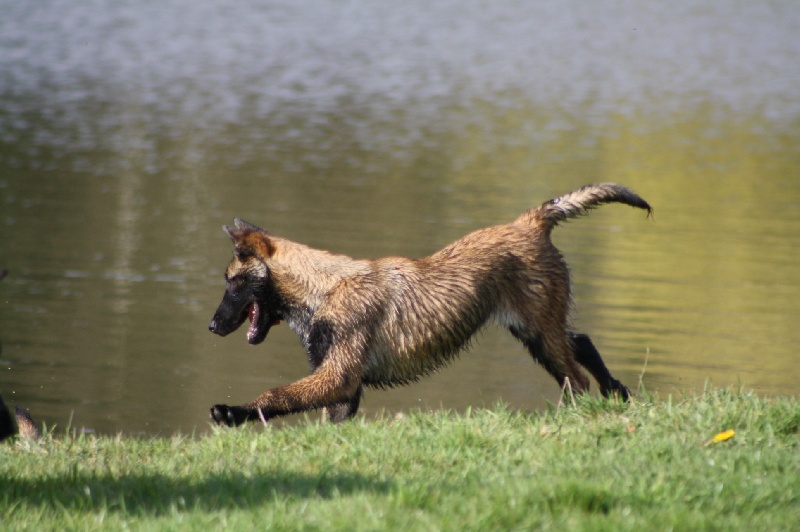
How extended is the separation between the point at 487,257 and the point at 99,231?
818 centimetres

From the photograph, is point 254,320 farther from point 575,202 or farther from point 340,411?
point 575,202

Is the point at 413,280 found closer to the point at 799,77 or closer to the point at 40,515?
the point at 40,515

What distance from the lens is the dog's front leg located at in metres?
7.01

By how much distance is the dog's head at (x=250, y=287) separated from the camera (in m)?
7.59

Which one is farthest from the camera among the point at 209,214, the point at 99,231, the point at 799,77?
the point at 799,77

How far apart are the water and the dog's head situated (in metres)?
1.53

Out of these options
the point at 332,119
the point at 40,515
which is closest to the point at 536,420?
the point at 40,515

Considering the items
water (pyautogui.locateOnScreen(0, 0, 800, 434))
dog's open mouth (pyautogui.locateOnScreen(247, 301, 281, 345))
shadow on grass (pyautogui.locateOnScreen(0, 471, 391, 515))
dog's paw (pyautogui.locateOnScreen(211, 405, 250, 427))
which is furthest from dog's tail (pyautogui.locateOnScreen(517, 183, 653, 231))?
shadow on grass (pyautogui.locateOnScreen(0, 471, 391, 515))

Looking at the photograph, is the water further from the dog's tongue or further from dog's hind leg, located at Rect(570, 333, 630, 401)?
the dog's tongue

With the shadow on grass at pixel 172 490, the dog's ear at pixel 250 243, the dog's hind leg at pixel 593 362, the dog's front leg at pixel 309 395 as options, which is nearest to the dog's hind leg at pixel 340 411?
the dog's front leg at pixel 309 395

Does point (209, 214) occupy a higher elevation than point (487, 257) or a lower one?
lower

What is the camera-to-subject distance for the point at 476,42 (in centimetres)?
3694

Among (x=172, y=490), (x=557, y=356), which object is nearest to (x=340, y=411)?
(x=557, y=356)

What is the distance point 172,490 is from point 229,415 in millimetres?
1542
